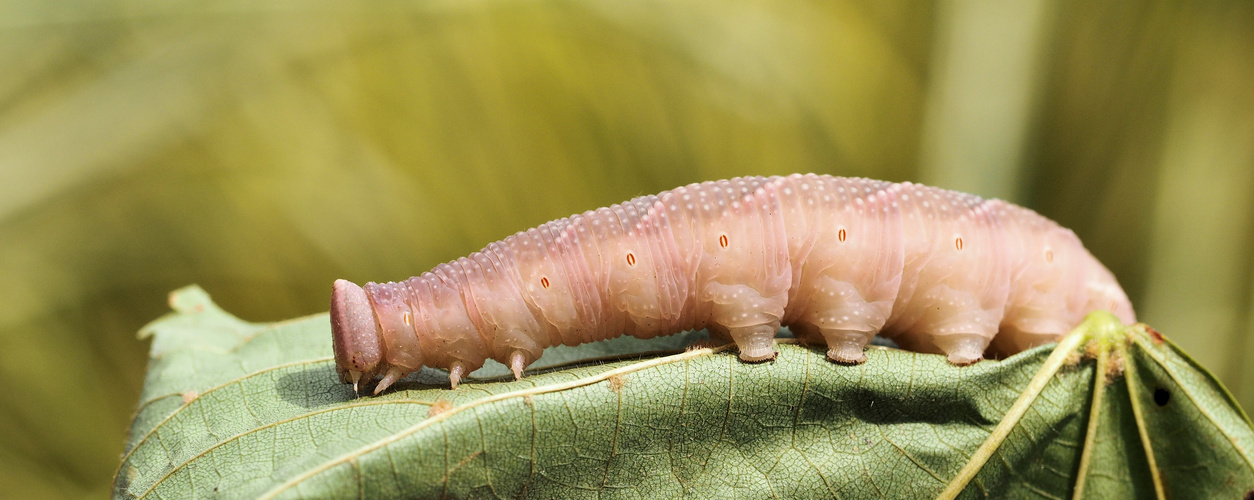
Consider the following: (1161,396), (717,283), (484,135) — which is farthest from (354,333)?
(484,135)

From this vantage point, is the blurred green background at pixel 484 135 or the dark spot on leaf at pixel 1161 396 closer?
the dark spot on leaf at pixel 1161 396

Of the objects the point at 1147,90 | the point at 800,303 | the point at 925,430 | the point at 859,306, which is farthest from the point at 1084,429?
the point at 1147,90

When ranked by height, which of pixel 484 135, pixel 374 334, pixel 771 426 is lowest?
pixel 771 426

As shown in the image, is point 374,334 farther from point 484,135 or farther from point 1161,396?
point 484,135

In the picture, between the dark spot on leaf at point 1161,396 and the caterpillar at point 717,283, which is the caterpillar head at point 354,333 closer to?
the caterpillar at point 717,283

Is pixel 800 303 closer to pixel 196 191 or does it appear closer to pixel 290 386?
pixel 290 386

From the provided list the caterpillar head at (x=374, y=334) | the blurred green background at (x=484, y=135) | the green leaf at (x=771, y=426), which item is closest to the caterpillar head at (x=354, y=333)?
the caterpillar head at (x=374, y=334)
